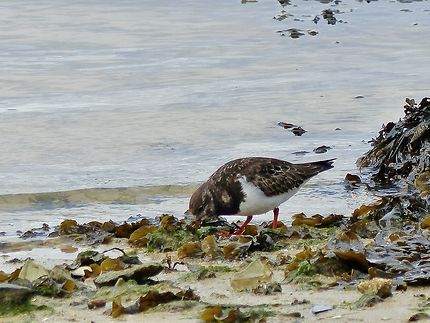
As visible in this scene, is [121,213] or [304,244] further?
[121,213]

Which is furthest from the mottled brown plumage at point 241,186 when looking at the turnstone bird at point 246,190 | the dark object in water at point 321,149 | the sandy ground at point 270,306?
the dark object in water at point 321,149

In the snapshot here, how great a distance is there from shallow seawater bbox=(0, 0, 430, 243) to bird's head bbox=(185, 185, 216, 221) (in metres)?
0.79

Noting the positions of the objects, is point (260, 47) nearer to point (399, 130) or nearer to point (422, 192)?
point (399, 130)

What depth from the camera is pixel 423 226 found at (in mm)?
4773

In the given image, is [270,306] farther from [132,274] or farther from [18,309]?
[18,309]

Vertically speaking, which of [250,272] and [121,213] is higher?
[250,272]

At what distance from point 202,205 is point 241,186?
0.82 ft

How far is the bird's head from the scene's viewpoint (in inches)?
217

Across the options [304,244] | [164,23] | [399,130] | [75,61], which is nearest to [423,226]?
[304,244]

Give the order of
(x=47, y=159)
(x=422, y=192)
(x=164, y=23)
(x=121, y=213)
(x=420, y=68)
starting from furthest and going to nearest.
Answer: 1. (x=164, y=23)
2. (x=420, y=68)
3. (x=47, y=159)
4. (x=121, y=213)
5. (x=422, y=192)

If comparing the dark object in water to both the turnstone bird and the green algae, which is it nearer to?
the turnstone bird

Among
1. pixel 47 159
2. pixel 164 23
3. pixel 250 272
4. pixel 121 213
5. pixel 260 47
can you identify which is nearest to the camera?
pixel 250 272

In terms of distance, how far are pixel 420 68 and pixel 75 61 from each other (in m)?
3.53

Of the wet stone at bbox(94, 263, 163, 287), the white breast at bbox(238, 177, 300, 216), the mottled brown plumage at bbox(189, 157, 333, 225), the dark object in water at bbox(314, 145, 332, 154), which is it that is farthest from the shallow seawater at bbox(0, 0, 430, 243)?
the wet stone at bbox(94, 263, 163, 287)
